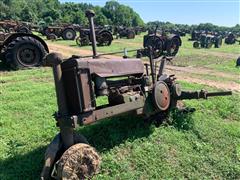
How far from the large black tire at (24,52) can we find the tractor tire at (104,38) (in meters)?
11.7

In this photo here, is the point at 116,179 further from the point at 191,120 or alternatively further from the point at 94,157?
the point at 191,120

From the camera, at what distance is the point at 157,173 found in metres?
4.94

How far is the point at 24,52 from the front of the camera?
455 inches

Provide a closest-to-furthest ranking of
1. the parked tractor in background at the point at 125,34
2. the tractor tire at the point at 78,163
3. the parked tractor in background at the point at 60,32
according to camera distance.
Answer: the tractor tire at the point at 78,163, the parked tractor in background at the point at 60,32, the parked tractor in background at the point at 125,34

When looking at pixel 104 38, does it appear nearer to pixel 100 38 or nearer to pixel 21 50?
pixel 100 38

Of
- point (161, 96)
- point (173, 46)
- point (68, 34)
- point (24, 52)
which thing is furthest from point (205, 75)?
point (68, 34)

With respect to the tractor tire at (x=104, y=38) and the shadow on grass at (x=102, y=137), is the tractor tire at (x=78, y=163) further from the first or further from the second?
the tractor tire at (x=104, y=38)

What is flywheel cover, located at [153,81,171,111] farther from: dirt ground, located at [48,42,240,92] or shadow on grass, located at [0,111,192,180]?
dirt ground, located at [48,42,240,92]

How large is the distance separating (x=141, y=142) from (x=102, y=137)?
0.60m

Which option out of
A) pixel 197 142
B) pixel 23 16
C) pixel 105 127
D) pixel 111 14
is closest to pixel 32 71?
pixel 105 127

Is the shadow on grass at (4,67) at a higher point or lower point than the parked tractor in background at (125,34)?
higher

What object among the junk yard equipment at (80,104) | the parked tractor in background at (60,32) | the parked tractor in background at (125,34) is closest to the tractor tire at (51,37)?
the parked tractor in background at (60,32)

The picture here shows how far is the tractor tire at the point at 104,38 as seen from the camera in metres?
23.4

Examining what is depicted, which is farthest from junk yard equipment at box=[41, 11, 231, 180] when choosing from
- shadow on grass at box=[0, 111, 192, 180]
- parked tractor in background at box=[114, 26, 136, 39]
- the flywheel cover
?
parked tractor in background at box=[114, 26, 136, 39]
